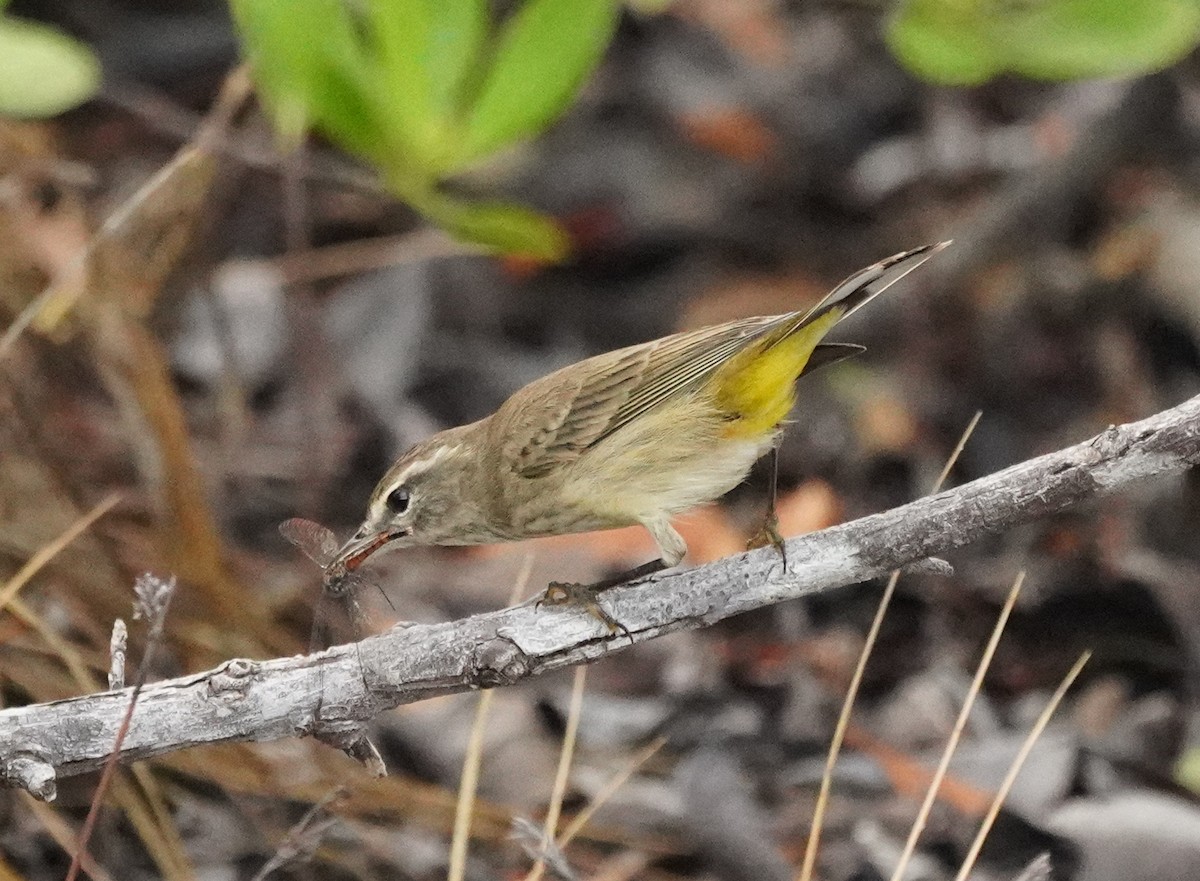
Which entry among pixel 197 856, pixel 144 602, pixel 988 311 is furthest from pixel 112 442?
pixel 988 311

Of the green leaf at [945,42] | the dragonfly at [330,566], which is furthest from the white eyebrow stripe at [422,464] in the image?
the green leaf at [945,42]

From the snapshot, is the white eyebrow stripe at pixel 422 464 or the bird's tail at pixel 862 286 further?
the white eyebrow stripe at pixel 422 464

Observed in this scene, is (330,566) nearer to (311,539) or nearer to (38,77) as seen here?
(311,539)

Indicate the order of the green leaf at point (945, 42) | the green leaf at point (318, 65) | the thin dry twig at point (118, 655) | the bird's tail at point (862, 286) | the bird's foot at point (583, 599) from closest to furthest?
the thin dry twig at point (118, 655)
the bird's foot at point (583, 599)
the bird's tail at point (862, 286)
the green leaf at point (318, 65)
the green leaf at point (945, 42)

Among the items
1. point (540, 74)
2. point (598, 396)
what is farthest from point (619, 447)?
point (540, 74)

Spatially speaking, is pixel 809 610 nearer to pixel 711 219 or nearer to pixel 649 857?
pixel 649 857

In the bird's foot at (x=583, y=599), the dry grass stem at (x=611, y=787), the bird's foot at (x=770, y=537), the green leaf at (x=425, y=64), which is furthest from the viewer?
the green leaf at (x=425, y=64)

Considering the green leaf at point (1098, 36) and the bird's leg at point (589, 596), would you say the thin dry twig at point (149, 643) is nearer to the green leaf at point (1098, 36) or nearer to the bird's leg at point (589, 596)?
the bird's leg at point (589, 596)
